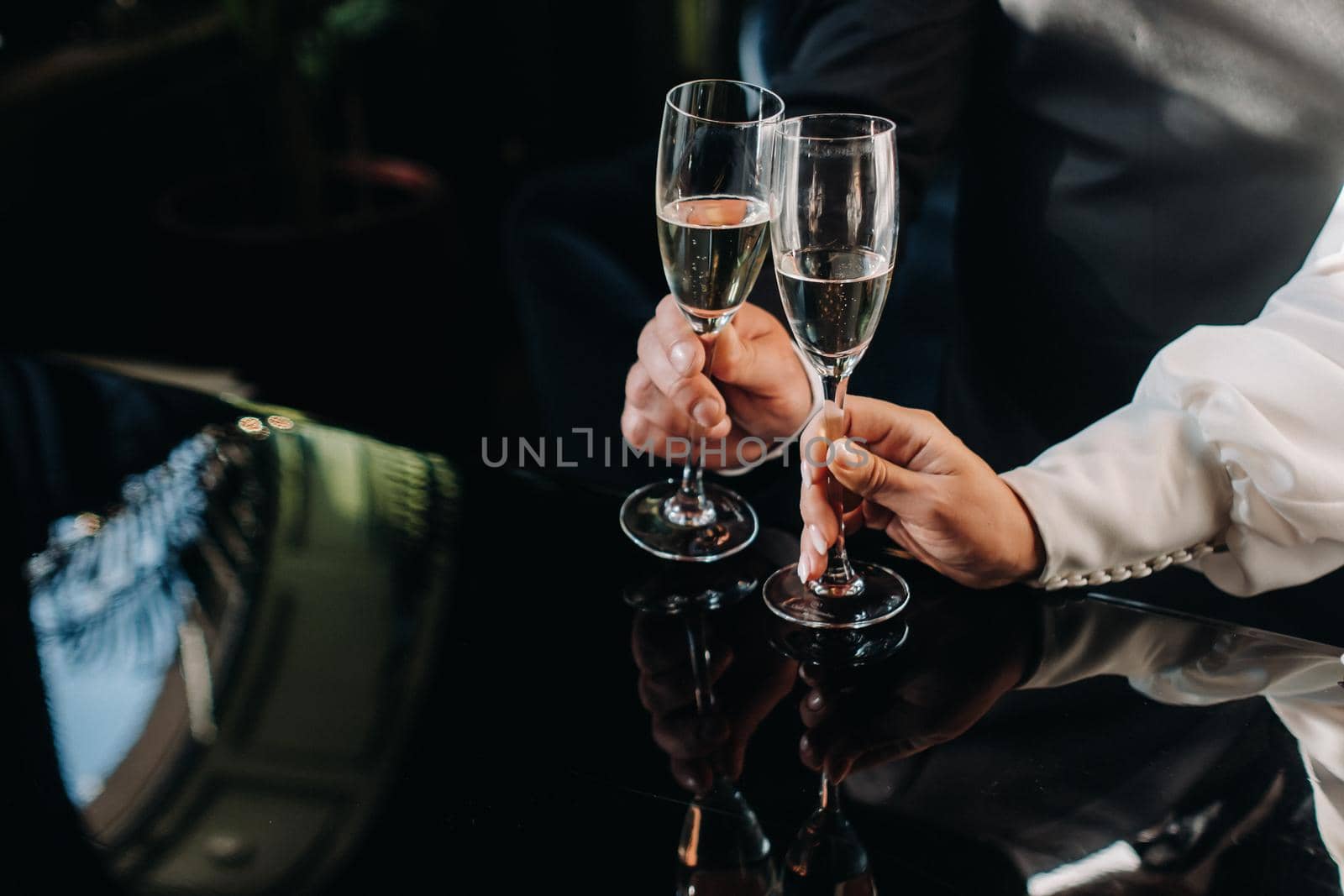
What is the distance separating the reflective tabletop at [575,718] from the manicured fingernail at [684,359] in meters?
0.14

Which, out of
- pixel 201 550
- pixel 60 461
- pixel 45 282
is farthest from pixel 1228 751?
pixel 45 282

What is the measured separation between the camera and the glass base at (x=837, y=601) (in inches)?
33.5

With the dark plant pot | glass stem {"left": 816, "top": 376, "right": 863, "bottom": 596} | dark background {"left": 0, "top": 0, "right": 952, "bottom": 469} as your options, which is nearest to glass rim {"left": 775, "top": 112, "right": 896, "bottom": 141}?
glass stem {"left": 816, "top": 376, "right": 863, "bottom": 596}

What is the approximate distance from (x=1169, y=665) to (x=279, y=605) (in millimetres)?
611

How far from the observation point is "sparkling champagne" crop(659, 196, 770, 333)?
2.93ft

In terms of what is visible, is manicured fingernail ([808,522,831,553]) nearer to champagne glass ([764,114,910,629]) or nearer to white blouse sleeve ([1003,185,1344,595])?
champagne glass ([764,114,910,629])

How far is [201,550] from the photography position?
947 millimetres

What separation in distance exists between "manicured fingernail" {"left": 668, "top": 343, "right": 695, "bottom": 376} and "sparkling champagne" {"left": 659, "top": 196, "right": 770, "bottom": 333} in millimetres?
61

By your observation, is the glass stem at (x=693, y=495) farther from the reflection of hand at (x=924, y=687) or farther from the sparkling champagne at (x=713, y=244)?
the reflection of hand at (x=924, y=687)

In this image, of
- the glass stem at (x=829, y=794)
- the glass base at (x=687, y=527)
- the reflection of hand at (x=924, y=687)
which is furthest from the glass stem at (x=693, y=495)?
the glass stem at (x=829, y=794)

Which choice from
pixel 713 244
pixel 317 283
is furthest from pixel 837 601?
pixel 317 283

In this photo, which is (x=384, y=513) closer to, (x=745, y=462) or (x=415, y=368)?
(x=745, y=462)

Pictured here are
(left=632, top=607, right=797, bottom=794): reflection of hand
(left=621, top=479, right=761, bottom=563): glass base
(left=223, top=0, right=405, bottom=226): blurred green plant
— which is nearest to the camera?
(left=632, top=607, right=797, bottom=794): reflection of hand

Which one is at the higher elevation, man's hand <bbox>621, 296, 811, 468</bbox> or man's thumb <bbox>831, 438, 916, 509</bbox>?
man's thumb <bbox>831, 438, 916, 509</bbox>
